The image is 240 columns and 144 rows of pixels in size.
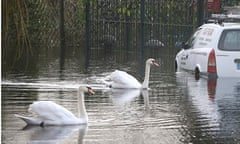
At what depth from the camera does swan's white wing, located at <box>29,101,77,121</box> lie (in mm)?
10969

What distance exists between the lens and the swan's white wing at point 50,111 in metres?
11.0

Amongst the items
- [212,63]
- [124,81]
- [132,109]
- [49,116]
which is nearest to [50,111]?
[49,116]

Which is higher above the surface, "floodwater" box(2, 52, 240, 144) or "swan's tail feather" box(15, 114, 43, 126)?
"swan's tail feather" box(15, 114, 43, 126)

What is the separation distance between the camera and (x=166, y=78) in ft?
64.9

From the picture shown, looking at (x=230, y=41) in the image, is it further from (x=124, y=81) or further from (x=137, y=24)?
(x=137, y=24)

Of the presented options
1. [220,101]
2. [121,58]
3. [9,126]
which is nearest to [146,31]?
[121,58]

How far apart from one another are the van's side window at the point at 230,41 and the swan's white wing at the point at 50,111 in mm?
8220

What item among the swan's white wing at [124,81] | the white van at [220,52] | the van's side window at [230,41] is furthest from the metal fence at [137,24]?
the swan's white wing at [124,81]

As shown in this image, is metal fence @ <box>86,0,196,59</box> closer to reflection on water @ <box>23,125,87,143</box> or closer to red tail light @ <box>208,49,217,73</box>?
red tail light @ <box>208,49,217,73</box>

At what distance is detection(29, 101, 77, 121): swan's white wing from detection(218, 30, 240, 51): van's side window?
27.0 ft

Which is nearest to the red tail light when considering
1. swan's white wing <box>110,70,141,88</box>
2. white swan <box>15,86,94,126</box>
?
swan's white wing <box>110,70,141,88</box>

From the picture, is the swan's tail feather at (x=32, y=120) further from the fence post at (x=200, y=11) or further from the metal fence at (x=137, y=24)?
the metal fence at (x=137, y=24)

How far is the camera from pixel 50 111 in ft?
36.0

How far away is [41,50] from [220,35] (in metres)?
13.9
